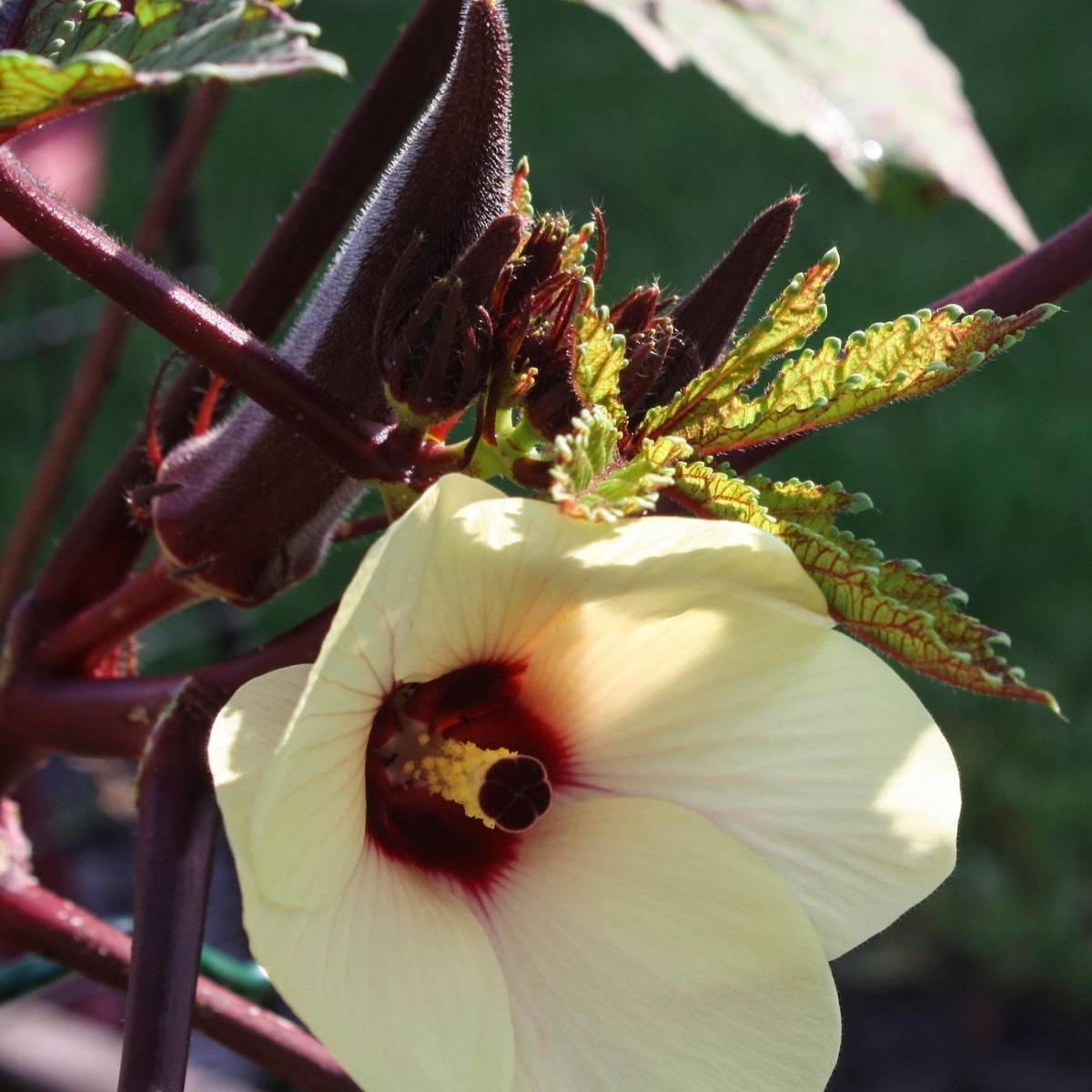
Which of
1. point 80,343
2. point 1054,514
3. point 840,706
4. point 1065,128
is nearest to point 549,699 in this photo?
point 840,706

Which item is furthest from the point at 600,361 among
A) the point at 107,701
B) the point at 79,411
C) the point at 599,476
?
the point at 79,411

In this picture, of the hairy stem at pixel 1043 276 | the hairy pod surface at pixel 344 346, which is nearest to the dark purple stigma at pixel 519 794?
the hairy pod surface at pixel 344 346

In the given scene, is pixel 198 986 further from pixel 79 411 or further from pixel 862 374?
pixel 79 411

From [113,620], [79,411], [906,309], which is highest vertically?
[113,620]

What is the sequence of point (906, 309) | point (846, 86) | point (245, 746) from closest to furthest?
point (245, 746) → point (846, 86) → point (906, 309)

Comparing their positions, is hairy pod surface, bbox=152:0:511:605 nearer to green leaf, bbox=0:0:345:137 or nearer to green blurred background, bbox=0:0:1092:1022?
green leaf, bbox=0:0:345:137

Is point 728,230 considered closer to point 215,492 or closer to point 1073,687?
point 1073,687
